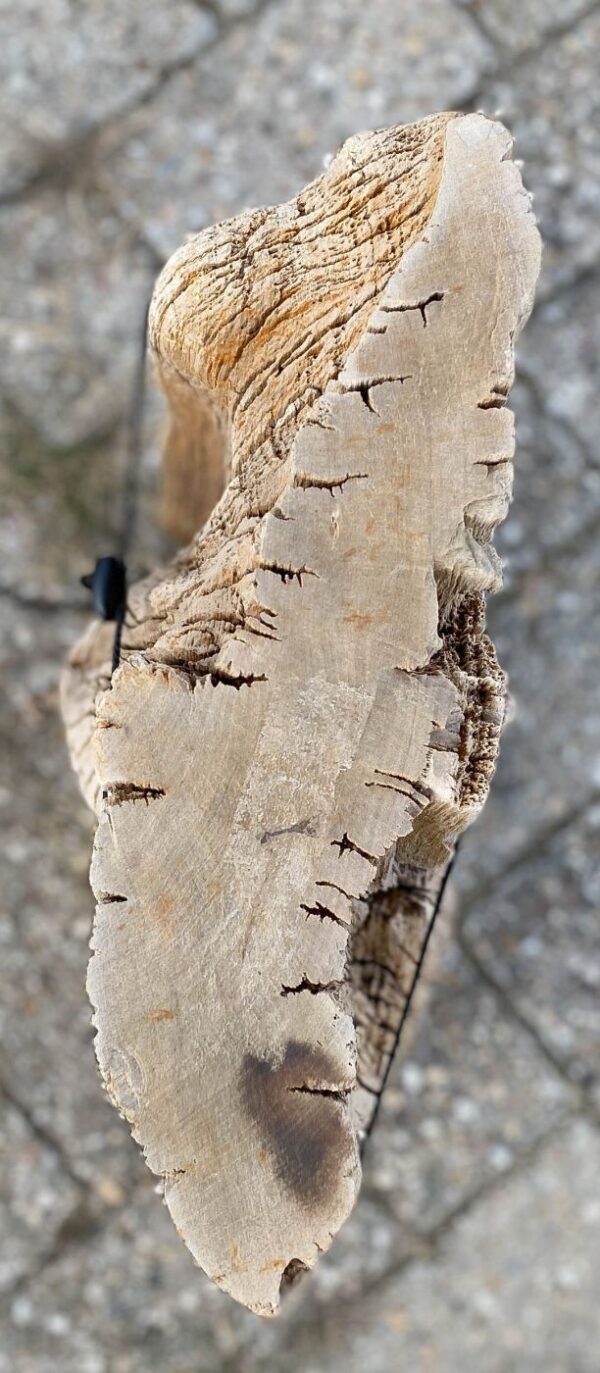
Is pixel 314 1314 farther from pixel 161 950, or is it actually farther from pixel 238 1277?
pixel 161 950

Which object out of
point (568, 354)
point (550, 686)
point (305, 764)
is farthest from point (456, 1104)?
point (568, 354)

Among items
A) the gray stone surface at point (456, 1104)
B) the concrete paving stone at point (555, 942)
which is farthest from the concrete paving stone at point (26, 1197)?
the concrete paving stone at point (555, 942)

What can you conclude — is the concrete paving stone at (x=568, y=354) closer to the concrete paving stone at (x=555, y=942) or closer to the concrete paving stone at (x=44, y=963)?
the concrete paving stone at (x=555, y=942)

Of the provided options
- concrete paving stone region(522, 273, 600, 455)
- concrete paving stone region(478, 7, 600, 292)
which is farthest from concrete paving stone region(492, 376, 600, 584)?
concrete paving stone region(478, 7, 600, 292)

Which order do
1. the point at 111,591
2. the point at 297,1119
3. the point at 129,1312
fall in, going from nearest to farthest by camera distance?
the point at 297,1119
the point at 111,591
the point at 129,1312

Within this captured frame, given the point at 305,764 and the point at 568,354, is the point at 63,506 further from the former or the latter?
the point at 305,764

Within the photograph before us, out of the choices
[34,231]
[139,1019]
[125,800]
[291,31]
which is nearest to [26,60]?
[34,231]
